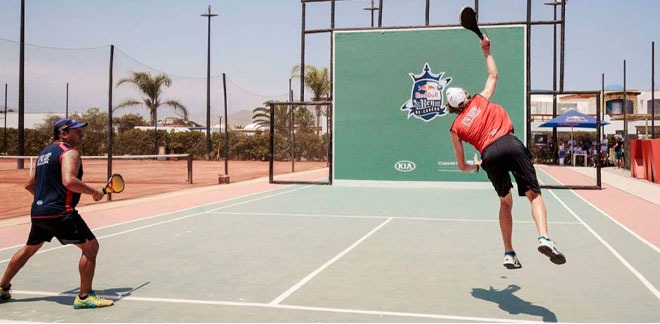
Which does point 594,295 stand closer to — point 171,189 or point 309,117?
point 171,189

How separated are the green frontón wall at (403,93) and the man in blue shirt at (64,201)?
16.4 m

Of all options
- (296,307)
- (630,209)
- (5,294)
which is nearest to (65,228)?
(5,294)

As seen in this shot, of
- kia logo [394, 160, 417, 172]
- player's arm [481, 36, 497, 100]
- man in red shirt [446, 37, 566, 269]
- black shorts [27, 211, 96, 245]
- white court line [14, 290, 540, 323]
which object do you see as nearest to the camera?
white court line [14, 290, 540, 323]

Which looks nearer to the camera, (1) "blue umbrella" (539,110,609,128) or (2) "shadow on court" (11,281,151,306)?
(2) "shadow on court" (11,281,151,306)

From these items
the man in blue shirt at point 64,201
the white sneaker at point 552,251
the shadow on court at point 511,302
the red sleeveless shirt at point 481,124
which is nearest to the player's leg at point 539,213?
the white sneaker at point 552,251

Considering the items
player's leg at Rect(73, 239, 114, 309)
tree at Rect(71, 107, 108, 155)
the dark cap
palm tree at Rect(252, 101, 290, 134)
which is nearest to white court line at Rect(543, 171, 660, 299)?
player's leg at Rect(73, 239, 114, 309)

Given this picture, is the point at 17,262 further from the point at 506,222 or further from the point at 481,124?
the point at 506,222

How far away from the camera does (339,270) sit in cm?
795

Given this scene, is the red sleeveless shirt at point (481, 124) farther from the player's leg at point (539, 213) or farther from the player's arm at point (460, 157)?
the player's leg at point (539, 213)

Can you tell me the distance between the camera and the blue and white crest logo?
22.2 metres

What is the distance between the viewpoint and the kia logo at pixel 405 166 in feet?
73.8

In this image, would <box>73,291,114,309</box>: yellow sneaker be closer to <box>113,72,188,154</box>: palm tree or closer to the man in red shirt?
the man in red shirt

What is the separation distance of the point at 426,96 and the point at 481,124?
1621 cm

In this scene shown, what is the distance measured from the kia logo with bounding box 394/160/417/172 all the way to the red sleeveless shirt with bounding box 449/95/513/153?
1610 centimetres
